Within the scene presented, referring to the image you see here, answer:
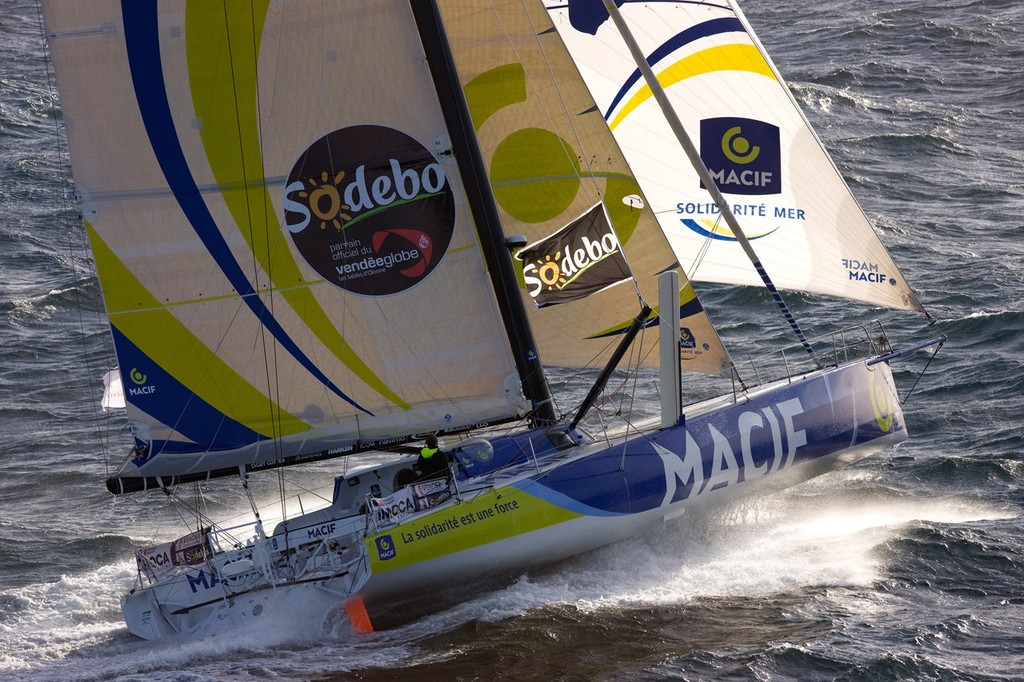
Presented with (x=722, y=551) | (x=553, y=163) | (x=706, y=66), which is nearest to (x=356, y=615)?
(x=722, y=551)

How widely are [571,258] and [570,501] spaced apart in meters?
2.82

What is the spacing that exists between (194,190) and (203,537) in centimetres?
396

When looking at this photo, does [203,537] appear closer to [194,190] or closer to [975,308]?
[194,190]

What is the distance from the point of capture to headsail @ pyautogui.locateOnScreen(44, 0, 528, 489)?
48.4ft

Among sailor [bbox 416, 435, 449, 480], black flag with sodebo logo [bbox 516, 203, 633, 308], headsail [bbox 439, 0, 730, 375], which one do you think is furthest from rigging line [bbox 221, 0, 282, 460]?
black flag with sodebo logo [bbox 516, 203, 633, 308]

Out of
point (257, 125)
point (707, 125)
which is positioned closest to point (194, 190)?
point (257, 125)

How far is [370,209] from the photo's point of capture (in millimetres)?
15352

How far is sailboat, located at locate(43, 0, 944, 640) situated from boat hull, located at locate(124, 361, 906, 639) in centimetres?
3

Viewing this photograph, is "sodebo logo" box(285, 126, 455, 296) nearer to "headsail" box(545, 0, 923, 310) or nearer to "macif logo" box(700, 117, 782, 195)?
"headsail" box(545, 0, 923, 310)

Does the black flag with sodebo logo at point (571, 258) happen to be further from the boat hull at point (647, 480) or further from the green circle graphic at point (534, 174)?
the boat hull at point (647, 480)

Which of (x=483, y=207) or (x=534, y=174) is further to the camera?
(x=534, y=174)

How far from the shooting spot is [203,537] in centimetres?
1537

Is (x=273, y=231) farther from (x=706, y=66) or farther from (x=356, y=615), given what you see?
(x=706, y=66)

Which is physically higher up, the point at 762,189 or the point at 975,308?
the point at 762,189
